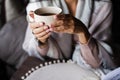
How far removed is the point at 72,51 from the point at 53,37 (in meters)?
0.09

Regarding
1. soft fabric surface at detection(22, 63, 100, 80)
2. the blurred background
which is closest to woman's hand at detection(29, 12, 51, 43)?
soft fabric surface at detection(22, 63, 100, 80)

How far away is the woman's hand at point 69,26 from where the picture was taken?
68 cm

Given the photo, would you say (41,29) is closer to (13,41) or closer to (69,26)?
(69,26)

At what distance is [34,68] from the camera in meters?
0.85

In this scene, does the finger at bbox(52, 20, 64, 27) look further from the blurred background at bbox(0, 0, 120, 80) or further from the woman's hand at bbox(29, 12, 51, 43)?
the blurred background at bbox(0, 0, 120, 80)

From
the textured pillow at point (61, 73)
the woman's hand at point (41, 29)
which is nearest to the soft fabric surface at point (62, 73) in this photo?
the textured pillow at point (61, 73)

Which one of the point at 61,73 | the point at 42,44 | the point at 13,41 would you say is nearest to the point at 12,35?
the point at 13,41

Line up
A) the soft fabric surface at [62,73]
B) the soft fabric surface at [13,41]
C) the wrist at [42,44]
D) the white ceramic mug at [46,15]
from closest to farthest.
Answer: the white ceramic mug at [46,15] < the soft fabric surface at [62,73] < the wrist at [42,44] < the soft fabric surface at [13,41]

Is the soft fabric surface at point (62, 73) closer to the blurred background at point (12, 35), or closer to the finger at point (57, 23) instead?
the finger at point (57, 23)

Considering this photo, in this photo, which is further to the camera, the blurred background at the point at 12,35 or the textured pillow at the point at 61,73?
the blurred background at the point at 12,35

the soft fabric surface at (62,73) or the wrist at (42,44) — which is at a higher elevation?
the wrist at (42,44)

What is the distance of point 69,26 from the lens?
0.73 m

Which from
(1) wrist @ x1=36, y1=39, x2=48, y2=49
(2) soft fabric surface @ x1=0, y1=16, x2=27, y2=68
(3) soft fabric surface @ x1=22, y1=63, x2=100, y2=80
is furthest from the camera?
(2) soft fabric surface @ x1=0, y1=16, x2=27, y2=68

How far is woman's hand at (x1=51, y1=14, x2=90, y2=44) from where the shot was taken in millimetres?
675
